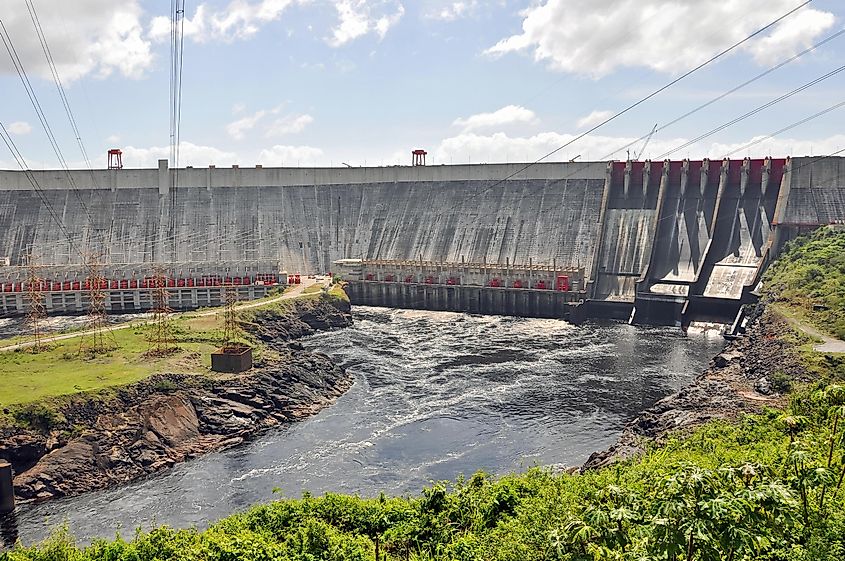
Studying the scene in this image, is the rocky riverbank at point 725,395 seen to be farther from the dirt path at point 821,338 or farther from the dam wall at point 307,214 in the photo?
the dam wall at point 307,214

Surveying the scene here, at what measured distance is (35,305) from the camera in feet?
174

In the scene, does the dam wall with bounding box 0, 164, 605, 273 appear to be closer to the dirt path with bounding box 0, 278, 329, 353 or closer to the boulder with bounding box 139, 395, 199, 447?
the dirt path with bounding box 0, 278, 329, 353

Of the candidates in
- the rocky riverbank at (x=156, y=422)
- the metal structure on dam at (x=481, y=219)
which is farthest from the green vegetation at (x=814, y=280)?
the rocky riverbank at (x=156, y=422)

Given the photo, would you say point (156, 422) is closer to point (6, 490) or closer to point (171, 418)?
point (171, 418)

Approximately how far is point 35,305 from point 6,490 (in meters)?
23.6

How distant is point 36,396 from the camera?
38875 millimetres

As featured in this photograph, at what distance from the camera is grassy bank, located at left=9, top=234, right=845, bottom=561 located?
12.2m

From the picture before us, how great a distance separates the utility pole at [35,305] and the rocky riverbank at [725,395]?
3805 centimetres

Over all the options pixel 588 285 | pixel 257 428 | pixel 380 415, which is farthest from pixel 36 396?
pixel 588 285

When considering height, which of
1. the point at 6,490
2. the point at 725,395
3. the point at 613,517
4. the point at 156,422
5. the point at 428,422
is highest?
the point at 613,517

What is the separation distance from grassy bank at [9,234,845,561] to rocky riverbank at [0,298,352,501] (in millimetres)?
13318

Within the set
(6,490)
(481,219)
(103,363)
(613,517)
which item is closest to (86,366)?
(103,363)

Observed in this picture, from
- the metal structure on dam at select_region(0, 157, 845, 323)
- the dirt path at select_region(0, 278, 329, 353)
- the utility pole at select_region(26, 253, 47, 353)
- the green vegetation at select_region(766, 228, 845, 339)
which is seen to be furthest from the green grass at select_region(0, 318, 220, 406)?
the green vegetation at select_region(766, 228, 845, 339)

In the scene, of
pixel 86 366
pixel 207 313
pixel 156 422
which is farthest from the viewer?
pixel 207 313
